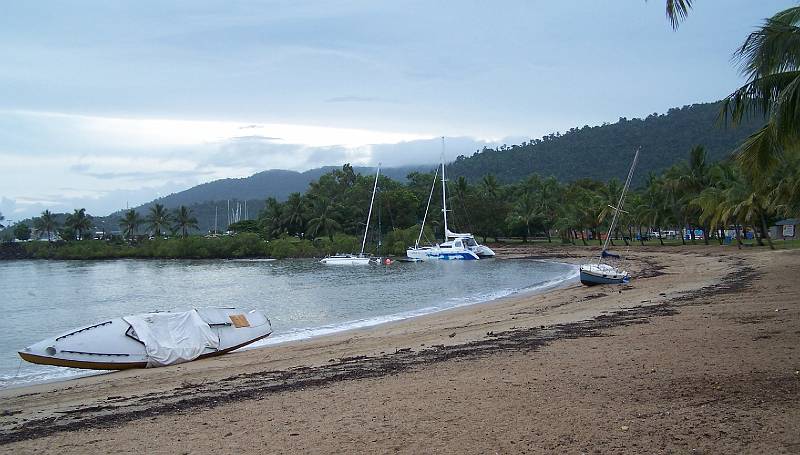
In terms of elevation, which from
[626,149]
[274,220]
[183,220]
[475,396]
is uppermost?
[626,149]

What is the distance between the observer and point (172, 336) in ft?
56.5

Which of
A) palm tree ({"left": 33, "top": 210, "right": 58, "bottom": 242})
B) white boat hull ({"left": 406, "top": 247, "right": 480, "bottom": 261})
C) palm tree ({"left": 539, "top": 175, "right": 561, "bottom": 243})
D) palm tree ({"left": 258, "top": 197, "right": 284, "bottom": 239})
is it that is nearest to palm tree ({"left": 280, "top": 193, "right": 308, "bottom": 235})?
palm tree ({"left": 258, "top": 197, "right": 284, "bottom": 239})

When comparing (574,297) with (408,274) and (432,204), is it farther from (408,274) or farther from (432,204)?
(432,204)

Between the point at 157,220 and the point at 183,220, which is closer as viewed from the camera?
the point at 183,220

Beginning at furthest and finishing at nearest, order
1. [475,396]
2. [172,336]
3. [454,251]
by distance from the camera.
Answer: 1. [454,251]
2. [172,336]
3. [475,396]

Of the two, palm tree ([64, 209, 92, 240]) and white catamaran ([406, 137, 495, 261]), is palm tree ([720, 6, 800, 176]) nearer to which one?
white catamaran ([406, 137, 495, 261])

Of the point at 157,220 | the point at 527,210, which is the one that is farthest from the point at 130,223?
the point at 527,210

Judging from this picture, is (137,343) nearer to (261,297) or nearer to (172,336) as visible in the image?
(172,336)

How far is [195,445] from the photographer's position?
7.31m

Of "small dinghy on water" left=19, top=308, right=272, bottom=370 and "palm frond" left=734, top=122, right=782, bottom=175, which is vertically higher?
"palm frond" left=734, top=122, right=782, bottom=175

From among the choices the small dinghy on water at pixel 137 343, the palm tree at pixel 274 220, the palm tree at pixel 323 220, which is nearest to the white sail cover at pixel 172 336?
the small dinghy on water at pixel 137 343

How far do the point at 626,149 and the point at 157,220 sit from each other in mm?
121096

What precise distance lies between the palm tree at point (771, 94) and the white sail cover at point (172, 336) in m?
14.0

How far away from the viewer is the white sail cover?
16609 mm
